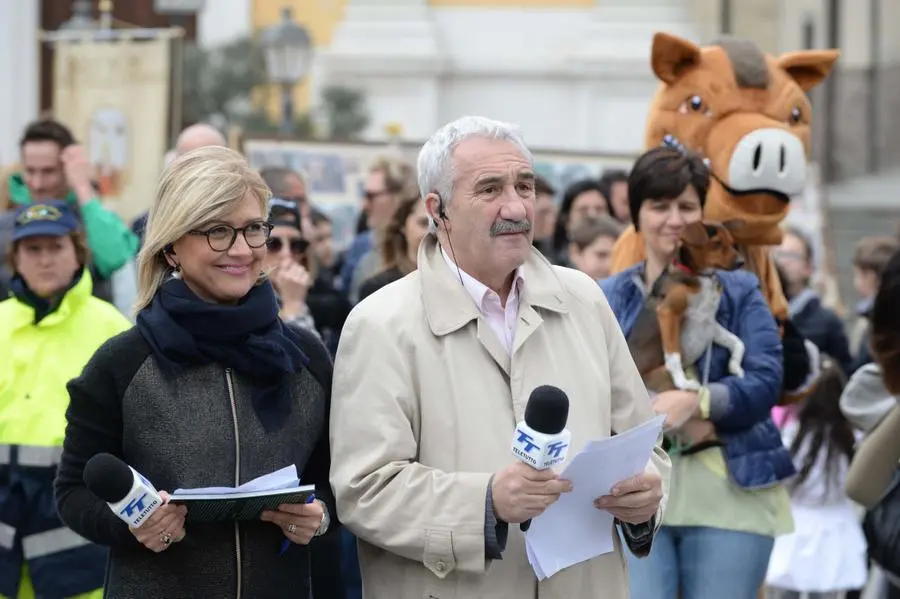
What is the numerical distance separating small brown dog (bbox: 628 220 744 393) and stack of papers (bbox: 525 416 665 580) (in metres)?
1.43

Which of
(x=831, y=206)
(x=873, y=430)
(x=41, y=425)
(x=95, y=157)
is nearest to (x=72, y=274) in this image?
(x=41, y=425)

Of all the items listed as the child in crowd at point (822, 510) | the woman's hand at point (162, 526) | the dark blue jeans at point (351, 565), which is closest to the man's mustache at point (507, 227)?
the woman's hand at point (162, 526)

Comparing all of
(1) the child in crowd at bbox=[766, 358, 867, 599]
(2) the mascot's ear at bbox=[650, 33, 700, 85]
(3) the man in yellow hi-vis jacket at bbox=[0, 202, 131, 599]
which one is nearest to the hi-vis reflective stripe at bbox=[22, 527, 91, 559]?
(3) the man in yellow hi-vis jacket at bbox=[0, 202, 131, 599]

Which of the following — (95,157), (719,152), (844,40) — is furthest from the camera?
(844,40)

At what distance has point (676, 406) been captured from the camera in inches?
199

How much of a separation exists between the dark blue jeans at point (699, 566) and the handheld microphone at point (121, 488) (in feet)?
6.80

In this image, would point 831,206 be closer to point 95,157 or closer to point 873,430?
point 95,157

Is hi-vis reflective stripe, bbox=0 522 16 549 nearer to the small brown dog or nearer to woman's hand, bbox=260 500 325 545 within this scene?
woman's hand, bbox=260 500 325 545

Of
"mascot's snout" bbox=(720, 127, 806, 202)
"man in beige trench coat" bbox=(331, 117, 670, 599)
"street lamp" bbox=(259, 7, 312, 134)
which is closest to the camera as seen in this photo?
"man in beige trench coat" bbox=(331, 117, 670, 599)

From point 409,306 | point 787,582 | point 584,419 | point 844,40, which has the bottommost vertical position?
point 787,582

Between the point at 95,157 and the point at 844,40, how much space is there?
12.4 meters

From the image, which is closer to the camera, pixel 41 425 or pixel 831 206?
pixel 41 425

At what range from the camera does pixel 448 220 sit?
13.1ft

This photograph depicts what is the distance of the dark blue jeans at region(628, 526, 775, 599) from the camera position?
5137mm
